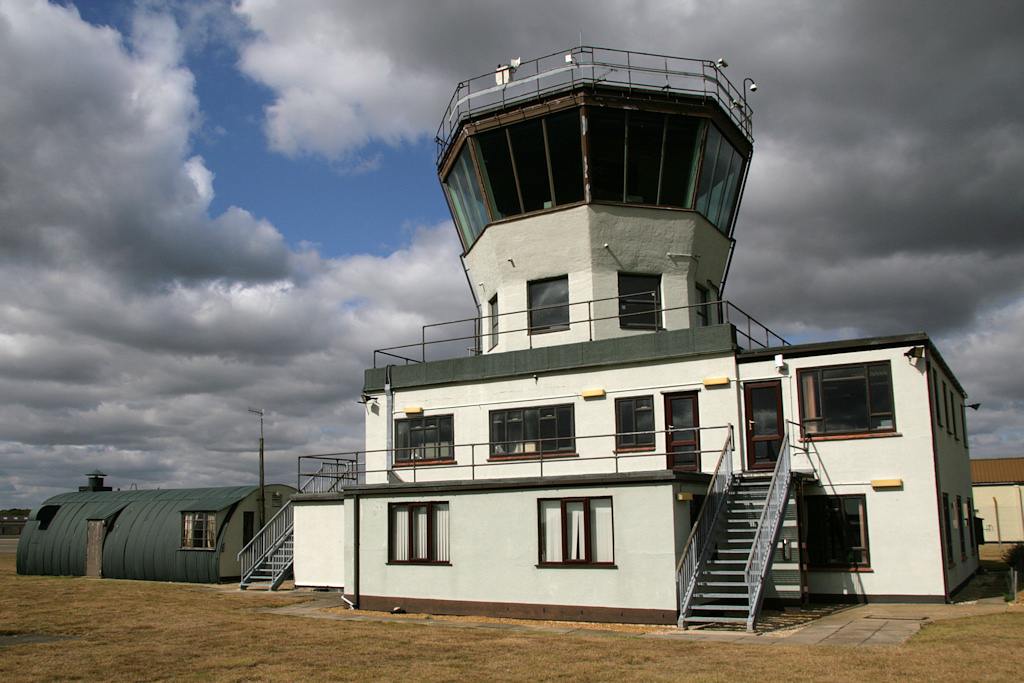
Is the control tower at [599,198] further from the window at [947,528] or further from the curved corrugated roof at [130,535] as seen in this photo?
the curved corrugated roof at [130,535]

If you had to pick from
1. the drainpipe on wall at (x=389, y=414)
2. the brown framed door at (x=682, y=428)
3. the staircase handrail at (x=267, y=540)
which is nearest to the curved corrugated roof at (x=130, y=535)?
the staircase handrail at (x=267, y=540)

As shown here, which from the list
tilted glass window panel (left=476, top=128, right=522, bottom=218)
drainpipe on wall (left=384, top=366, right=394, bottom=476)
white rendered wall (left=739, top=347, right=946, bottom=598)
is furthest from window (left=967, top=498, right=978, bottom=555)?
drainpipe on wall (left=384, top=366, right=394, bottom=476)

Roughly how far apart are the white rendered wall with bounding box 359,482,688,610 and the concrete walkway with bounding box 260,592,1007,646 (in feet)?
2.78

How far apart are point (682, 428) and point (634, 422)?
134 centimetres

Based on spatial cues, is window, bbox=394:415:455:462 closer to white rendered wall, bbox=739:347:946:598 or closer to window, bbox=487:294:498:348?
window, bbox=487:294:498:348

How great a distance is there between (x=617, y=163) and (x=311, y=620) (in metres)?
15.2

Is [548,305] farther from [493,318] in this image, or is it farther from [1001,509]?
[1001,509]

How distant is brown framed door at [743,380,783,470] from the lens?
20.5 meters

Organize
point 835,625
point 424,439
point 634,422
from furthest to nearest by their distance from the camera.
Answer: point 424,439, point 634,422, point 835,625

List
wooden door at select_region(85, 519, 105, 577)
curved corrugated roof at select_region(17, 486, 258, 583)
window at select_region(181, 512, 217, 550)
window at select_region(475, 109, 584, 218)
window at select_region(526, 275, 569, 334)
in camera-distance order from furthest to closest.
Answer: wooden door at select_region(85, 519, 105, 577)
curved corrugated roof at select_region(17, 486, 258, 583)
window at select_region(181, 512, 217, 550)
window at select_region(526, 275, 569, 334)
window at select_region(475, 109, 584, 218)

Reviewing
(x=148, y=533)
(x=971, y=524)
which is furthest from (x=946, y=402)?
(x=148, y=533)

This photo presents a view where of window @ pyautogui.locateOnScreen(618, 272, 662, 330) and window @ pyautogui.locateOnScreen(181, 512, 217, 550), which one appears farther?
window @ pyautogui.locateOnScreen(181, 512, 217, 550)

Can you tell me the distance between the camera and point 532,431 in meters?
23.5

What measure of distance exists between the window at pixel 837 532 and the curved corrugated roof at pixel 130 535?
75.1ft
